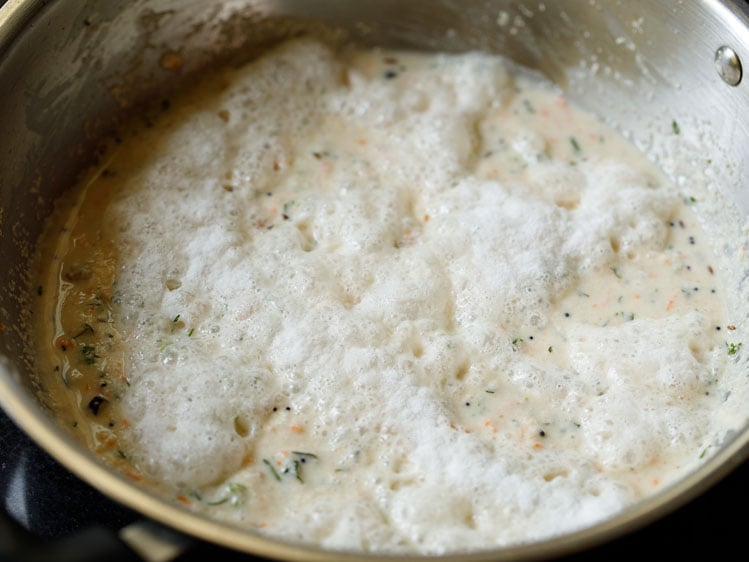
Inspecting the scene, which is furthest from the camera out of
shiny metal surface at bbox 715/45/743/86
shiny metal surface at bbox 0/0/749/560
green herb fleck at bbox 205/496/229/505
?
shiny metal surface at bbox 715/45/743/86

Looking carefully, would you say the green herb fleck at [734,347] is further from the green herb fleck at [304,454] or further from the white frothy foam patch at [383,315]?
the green herb fleck at [304,454]

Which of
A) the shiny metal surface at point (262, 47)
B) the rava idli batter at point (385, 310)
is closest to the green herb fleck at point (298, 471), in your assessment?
the rava idli batter at point (385, 310)

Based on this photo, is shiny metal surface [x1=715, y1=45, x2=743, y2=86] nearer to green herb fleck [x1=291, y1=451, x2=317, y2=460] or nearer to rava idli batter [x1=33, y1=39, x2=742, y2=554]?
rava idli batter [x1=33, y1=39, x2=742, y2=554]

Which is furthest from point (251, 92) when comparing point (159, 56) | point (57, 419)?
point (57, 419)

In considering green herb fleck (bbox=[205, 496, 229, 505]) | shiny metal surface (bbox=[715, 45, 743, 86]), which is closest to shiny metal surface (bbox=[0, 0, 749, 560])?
shiny metal surface (bbox=[715, 45, 743, 86])

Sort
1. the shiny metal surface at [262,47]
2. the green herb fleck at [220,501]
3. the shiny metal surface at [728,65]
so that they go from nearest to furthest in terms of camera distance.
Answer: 1. the green herb fleck at [220,501]
2. the shiny metal surface at [262,47]
3. the shiny metal surface at [728,65]
